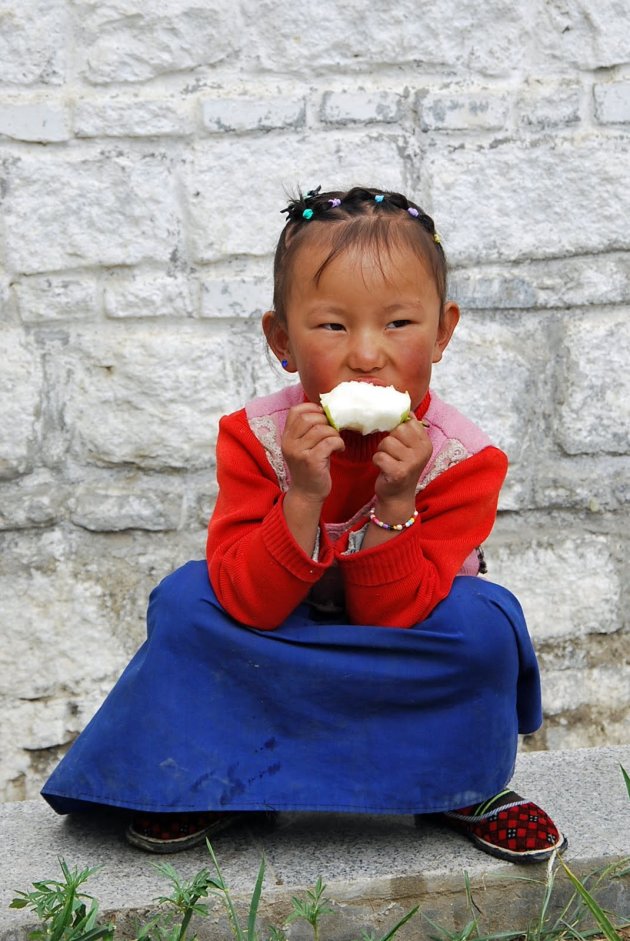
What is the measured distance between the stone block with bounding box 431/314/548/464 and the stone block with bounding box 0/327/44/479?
0.98m

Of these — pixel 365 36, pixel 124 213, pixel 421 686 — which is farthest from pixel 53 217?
pixel 421 686

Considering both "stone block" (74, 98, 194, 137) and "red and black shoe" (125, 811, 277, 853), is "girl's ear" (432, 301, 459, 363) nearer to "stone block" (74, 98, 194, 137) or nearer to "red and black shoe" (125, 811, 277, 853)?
"red and black shoe" (125, 811, 277, 853)

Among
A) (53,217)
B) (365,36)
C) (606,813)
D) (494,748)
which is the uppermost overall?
(365,36)

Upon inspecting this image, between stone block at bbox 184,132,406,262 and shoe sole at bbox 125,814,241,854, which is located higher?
stone block at bbox 184,132,406,262

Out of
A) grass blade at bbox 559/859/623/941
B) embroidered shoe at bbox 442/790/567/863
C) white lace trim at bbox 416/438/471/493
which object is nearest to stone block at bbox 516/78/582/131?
white lace trim at bbox 416/438/471/493

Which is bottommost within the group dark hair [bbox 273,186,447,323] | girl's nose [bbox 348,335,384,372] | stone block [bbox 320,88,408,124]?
girl's nose [bbox 348,335,384,372]

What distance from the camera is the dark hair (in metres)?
1.98

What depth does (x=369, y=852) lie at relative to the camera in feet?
6.48

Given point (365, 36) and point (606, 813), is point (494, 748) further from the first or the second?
point (365, 36)

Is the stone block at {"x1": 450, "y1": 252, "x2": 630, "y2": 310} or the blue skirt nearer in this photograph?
the blue skirt

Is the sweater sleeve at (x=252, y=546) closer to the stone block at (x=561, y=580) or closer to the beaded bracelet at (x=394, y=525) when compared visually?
the beaded bracelet at (x=394, y=525)

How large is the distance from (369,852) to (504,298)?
4.91 ft

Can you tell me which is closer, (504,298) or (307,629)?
(307,629)

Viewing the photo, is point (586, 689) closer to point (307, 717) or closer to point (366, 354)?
point (307, 717)
